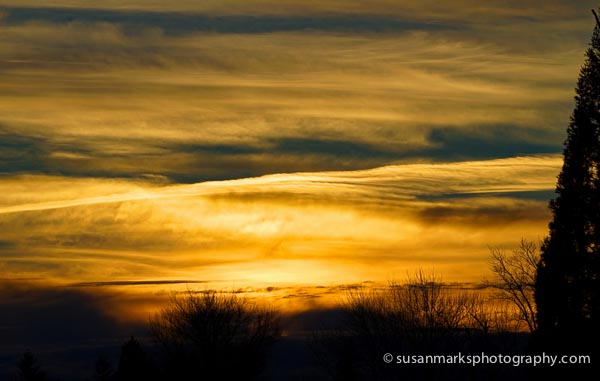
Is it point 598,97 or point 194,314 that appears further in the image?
point 194,314

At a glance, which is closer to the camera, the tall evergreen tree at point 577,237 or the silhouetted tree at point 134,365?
the tall evergreen tree at point 577,237

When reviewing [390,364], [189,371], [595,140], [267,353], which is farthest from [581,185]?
[267,353]

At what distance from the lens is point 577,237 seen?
47.2 m

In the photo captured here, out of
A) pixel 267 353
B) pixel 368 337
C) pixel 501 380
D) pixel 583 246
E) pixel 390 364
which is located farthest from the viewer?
pixel 501 380

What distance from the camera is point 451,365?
3059 inches

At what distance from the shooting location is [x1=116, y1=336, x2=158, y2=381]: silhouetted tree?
82.6m

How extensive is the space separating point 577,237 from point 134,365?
44.8 m

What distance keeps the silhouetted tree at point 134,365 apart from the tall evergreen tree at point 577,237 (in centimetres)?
4154

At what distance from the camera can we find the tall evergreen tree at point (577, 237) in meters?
47.0

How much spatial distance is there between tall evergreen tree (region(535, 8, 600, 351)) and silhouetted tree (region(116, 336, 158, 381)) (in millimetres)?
41541

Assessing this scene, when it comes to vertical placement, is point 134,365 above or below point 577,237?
above

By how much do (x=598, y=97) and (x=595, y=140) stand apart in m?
1.84

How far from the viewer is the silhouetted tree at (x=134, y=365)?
8264 cm

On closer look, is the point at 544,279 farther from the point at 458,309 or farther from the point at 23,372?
the point at 23,372
